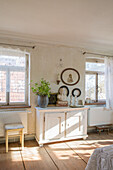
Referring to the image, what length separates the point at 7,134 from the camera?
2936 mm

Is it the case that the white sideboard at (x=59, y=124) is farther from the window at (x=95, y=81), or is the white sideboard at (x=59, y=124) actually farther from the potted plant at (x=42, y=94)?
the window at (x=95, y=81)

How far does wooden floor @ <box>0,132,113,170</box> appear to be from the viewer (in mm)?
2416

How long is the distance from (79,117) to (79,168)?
138 centimetres

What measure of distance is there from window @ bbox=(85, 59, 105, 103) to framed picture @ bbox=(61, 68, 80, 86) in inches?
17.2

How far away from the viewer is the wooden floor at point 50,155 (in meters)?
2.42

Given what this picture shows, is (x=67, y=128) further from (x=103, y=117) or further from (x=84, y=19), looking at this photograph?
(x=84, y=19)

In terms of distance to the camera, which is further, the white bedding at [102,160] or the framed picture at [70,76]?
the framed picture at [70,76]

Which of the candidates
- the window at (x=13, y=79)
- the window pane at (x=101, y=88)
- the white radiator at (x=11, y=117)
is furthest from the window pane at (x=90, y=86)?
the white radiator at (x=11, y=117)

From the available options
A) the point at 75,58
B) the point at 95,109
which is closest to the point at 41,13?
the point at 75,58

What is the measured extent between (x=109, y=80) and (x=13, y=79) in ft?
9.35

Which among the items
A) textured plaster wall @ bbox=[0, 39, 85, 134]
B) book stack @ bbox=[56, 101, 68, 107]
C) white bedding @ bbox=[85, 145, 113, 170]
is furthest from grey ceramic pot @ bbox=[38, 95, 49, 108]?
white bedding @ bbox=[85, 145, 113, 170]

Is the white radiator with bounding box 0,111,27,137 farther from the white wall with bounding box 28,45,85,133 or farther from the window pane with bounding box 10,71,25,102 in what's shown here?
the window pane with bounding box 10,71,25,102

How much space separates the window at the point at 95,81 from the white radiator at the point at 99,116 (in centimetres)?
33

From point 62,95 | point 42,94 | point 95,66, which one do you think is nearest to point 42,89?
point 42,94
